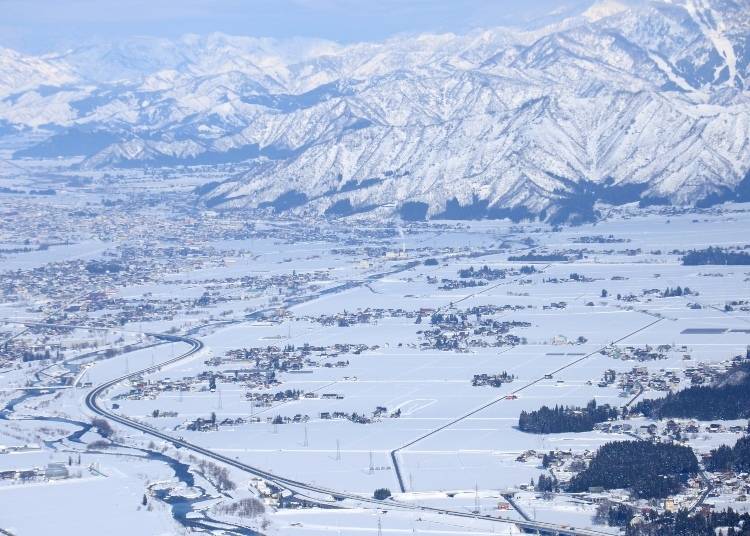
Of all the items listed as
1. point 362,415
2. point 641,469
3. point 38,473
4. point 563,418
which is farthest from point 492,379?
point 38,473

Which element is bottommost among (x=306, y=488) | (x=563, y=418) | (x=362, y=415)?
(x=306, y=488)

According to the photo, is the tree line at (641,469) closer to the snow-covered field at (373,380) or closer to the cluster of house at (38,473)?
the snow-covered field at (373,380)

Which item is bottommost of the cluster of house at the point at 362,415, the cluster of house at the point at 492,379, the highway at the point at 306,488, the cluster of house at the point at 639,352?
the highway at the point at 306,488

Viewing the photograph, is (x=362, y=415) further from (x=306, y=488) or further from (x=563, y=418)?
(x=306, y=488)

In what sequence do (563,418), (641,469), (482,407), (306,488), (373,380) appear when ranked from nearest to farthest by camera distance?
(641,469) < (306,488) < (563,418) < (482,407) < (373,380)

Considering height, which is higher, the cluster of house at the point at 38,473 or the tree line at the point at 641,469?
the tree line at the point at 641,469

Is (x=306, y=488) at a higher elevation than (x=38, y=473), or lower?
lower

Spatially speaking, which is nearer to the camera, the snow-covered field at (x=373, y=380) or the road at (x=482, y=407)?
the snow-covered field at (x=373, y=380)

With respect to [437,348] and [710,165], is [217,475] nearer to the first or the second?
[437,348]

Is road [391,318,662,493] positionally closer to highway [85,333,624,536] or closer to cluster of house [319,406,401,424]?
highway [85,333,624,536]

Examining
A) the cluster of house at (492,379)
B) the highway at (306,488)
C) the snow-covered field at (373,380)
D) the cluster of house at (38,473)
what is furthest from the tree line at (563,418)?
the cluster of house at (38,473)

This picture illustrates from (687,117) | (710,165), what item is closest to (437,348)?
(710,165)
